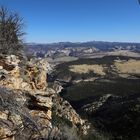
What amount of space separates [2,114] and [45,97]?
795cm

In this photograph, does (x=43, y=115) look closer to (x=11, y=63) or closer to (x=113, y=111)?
(x=11, y=63)

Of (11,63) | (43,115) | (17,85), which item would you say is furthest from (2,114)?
(11,63)

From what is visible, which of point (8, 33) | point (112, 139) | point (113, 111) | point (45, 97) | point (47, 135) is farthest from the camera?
point (113, 111)

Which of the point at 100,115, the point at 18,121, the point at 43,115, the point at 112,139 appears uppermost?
the point at 18,121

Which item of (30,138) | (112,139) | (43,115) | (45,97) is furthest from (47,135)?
(112,139)

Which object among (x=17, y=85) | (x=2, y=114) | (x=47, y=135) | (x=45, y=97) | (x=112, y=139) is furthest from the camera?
(x=112, y=139)

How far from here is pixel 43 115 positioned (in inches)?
877

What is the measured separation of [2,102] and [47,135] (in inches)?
102

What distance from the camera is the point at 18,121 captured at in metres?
16.0

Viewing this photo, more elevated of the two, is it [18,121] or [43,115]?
[18,121]

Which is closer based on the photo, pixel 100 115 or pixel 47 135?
pixel 47 135

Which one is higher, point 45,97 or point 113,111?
point 45,97

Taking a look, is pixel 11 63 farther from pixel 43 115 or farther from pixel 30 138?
pixel 30 138

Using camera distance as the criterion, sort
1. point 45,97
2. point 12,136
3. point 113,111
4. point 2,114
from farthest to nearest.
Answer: point 113,111, point 45,97, point 2,114, point 12,136
